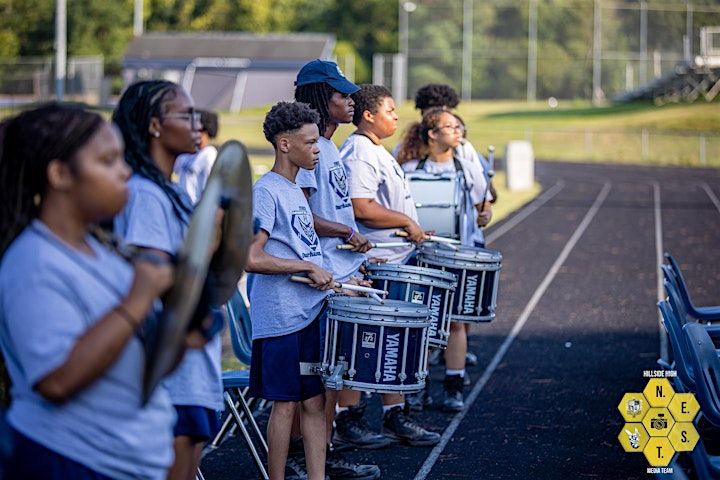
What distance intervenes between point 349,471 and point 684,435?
74.4 inches

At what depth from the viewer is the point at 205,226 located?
331cm

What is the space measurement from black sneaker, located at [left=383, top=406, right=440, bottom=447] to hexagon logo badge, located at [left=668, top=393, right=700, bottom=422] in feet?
7.09

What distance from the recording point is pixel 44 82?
47.5 m

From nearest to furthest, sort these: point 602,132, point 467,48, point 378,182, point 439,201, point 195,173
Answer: point 378,182 → point 439,201 → point 195,173 → point 602,132 → point 467,48

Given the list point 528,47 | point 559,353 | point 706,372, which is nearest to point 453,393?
point 559,353

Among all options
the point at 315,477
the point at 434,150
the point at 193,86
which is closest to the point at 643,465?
the point at 315,477

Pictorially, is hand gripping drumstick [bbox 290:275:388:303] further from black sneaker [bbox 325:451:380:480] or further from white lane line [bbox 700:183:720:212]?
white lane line [bbox 700:183:720:212]

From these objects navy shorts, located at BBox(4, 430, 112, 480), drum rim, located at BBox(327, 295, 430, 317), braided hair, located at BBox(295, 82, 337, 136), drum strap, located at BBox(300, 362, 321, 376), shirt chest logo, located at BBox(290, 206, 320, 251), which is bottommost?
drum strap, located at BBox(300, 362, 321, 376)

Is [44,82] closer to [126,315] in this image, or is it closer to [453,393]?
[453,393]

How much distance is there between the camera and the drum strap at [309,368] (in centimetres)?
630

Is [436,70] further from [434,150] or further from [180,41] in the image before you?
[434,150]

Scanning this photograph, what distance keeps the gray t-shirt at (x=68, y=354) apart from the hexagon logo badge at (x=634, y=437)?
358 centimetres

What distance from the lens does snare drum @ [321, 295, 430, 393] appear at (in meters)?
6.36

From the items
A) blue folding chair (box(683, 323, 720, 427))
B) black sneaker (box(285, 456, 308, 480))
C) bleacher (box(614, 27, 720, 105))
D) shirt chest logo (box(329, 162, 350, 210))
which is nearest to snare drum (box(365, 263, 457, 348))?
shirt chest logo (box(329, 162, 350, 210))
